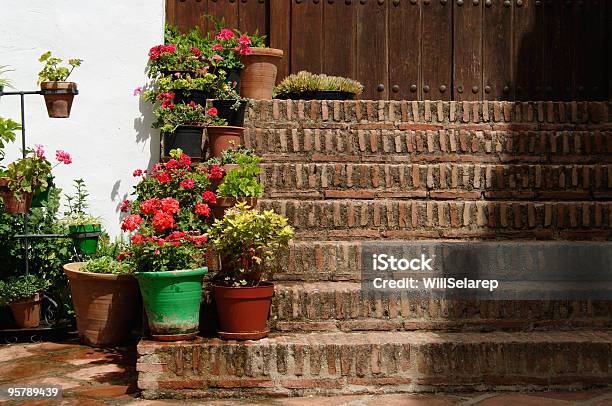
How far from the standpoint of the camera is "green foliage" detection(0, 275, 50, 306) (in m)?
5.54

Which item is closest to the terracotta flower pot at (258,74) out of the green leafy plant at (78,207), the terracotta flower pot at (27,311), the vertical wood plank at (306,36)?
the vertical wood plank at (306,36)

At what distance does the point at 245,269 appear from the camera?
4520 millimetres

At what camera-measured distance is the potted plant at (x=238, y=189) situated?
507 centimetres

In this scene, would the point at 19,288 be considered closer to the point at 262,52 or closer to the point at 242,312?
the point at 242,312

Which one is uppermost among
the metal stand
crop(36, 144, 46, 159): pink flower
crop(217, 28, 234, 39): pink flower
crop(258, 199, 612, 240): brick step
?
crop(217, 28, 234, 39): pink flower

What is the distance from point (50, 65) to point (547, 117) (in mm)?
3532

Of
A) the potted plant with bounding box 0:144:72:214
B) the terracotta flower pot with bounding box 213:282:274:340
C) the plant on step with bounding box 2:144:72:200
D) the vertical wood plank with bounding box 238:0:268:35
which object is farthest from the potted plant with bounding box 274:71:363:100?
the terracotta flower pot with bounding box 213:282:274:340

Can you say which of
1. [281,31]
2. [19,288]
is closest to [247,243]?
[19,288]

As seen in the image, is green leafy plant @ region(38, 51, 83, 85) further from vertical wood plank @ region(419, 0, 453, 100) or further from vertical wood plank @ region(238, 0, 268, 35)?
vertical wood plank @ region(419, 0, 453, 100)

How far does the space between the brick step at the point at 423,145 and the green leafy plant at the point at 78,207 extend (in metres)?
1.23

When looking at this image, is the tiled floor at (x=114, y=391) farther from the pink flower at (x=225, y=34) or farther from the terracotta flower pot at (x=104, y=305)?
the pink flower at (x=225, y=34)

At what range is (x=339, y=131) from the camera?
19.2ft

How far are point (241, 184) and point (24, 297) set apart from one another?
1.71 m

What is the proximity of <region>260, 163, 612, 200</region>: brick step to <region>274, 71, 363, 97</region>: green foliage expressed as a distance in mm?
1112
